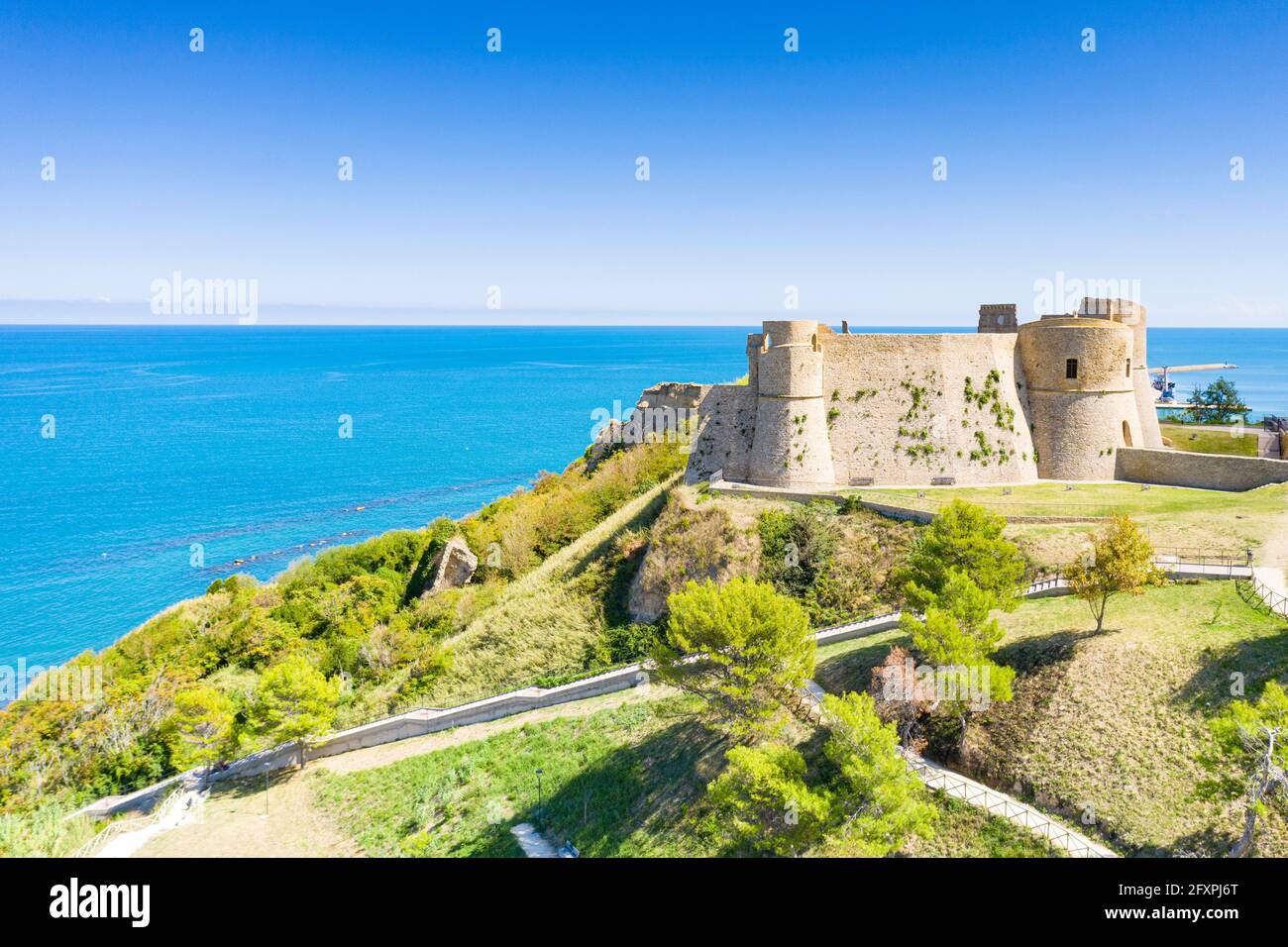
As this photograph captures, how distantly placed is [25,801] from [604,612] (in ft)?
64.9

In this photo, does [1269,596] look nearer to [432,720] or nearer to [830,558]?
[830,558]

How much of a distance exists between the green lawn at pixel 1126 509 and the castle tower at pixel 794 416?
2648 mm

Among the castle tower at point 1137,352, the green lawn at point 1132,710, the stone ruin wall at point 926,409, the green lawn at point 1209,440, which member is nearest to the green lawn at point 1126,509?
the stone ruin wall at point 926,409

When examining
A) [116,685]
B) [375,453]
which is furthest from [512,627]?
[375,453]

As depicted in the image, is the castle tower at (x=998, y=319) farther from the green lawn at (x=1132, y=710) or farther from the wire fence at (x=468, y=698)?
the wire fence at (x=468, y=698)

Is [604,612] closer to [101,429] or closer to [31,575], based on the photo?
[31,575]

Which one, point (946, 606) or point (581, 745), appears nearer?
point (946, 606)

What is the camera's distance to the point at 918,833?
44.9 ft

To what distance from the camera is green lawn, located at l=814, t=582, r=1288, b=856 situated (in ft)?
45.4

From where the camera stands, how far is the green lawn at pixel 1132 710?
1384 centimetres

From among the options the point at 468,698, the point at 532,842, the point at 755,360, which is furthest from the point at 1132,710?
the point at 755,360

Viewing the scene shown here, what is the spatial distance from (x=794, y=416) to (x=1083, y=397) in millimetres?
13091

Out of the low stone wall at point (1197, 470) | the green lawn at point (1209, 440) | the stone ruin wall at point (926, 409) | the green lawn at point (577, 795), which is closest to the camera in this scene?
the green lawn at point (577, 795)

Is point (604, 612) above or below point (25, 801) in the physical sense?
above
